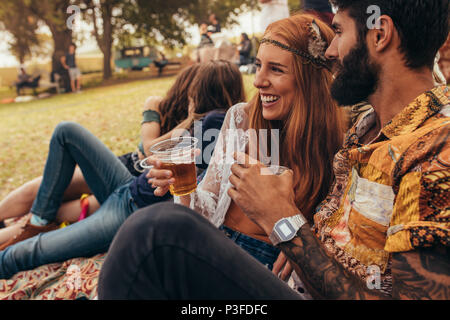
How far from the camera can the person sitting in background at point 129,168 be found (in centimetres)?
302

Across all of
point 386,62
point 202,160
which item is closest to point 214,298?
point 386,62

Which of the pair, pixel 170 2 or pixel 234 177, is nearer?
pixel 234 177

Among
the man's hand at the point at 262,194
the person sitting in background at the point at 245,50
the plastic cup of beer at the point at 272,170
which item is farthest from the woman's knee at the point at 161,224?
the person sitting in background at the point at 245,50

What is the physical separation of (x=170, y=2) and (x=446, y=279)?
27.8m

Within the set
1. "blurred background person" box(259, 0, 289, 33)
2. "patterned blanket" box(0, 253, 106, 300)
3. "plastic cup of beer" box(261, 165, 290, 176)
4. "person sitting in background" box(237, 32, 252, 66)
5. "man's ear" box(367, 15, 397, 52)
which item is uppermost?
"person sitting in background" box(237, 32, 252, 66)

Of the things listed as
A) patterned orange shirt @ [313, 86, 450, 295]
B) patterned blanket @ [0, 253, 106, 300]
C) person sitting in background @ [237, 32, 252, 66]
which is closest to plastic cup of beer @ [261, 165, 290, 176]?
patterned orange shirt @ [313, 86, 450, 295]

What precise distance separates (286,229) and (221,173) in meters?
0.96

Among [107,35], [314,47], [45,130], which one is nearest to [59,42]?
[107,35]

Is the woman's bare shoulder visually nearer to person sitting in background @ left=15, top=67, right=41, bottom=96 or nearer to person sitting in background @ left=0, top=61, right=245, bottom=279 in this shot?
person sitting in background @ left=0, top=61, right=245, bottom=279

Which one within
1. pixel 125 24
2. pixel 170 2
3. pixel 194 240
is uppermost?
pixel 170 2

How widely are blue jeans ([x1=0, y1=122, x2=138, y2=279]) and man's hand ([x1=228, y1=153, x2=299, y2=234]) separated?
4.53ft

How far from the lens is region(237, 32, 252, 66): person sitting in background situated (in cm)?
1390

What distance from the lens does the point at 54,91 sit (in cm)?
1945
